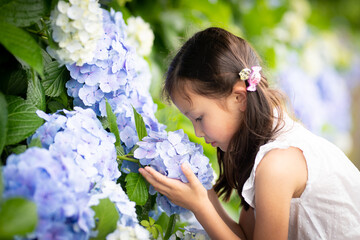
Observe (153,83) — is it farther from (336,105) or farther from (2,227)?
(336,105)

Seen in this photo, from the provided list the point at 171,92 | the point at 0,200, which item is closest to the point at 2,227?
the point at 0,200

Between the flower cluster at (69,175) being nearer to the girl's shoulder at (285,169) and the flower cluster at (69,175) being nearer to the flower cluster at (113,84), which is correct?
the flower cluster at (113,84)

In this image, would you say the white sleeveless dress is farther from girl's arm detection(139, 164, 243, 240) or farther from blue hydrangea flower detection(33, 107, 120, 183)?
blue hydrangea flower detection(33, 107, 120, 183)

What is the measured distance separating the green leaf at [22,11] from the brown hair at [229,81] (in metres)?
0.44

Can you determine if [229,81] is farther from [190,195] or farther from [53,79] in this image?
[53,79]

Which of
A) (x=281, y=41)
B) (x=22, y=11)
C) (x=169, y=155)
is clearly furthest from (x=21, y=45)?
(x=281, y=41)

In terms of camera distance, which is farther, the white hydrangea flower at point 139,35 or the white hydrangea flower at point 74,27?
the white hydrangea flower at point 139,35

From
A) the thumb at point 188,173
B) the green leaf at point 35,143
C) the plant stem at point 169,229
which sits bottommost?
the plant stem at point 169,229

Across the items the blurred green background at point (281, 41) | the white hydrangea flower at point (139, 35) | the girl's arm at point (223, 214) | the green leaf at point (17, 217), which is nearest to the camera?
the green leaf at point (17, 217)

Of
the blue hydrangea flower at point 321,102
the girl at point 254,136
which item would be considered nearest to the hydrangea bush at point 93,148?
the girl at point 254,136

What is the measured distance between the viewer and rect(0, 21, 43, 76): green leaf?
0.82 meters

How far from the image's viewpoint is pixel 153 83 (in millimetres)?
1959

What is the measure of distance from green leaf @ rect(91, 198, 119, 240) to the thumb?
0.23 meters

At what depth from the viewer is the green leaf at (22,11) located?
2.88 ft
